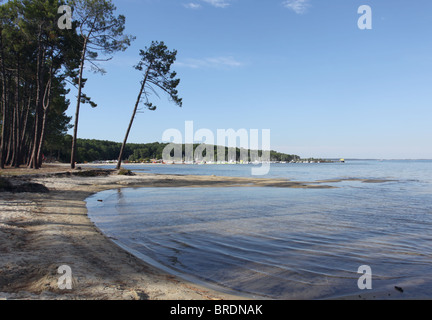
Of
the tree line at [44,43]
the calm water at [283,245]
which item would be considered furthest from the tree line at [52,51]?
the calm water at [283,245]

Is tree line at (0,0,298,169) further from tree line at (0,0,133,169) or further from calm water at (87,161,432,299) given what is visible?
calm water at (87,161,432,299)

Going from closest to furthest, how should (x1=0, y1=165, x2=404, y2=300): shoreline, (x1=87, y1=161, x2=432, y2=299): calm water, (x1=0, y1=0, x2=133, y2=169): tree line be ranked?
1. (x1=0, y1=165, x2=404, y2=300): shoreline
2. (x1=87, y1=161, x2=432, y2=299): calm water
3. (x1=0, y1=0, x2=133, y2=169): tree line

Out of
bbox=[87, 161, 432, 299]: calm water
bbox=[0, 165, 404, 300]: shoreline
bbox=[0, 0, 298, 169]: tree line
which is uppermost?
bbox=[0, 0, 298, 169]: tree line

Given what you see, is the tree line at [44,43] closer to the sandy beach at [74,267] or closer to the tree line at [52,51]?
the tree line at [52,51]

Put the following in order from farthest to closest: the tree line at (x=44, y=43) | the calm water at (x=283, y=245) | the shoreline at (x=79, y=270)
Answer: the tree line at (x=44, y=43) < the calm water at (x=283, y=245) < the shoreline at (x=79, y=270)

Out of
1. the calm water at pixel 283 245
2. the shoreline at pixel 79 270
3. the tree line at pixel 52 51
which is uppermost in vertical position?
the tree line at pixel 52 51

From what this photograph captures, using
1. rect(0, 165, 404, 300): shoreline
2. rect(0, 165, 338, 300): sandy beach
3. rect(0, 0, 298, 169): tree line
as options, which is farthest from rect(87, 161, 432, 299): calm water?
rect(0, 0, 298, 169): tree line

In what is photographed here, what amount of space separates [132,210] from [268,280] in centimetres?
948

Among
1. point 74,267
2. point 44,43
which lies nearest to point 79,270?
point 74,267

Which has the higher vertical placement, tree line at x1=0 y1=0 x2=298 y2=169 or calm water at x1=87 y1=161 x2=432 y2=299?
tree line at x1=0 y1=0 x2=298 y2=169

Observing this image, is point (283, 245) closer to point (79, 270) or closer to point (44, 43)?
point (79, 270)

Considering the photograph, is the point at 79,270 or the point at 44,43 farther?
the point at 44,43
